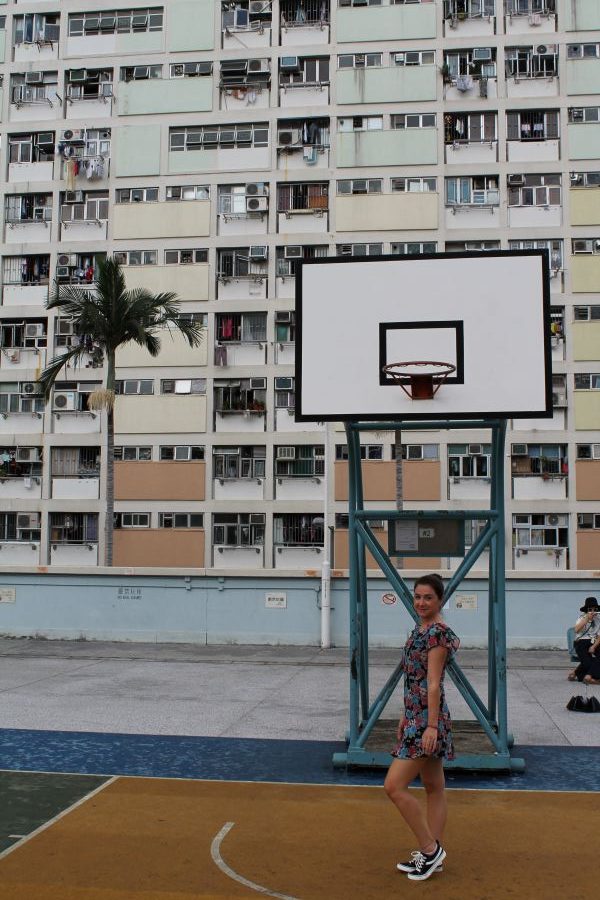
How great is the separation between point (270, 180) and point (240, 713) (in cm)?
2663

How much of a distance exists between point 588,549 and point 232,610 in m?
15.7

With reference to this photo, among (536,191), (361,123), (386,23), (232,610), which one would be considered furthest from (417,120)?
(232,610)

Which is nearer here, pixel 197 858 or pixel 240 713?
pixel 197 858

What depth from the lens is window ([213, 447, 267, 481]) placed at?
3419cm

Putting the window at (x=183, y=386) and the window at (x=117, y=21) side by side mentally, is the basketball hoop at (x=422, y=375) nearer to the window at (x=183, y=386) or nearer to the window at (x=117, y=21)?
the window at (x=183, y=386)

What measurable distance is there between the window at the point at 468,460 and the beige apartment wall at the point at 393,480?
0.60m

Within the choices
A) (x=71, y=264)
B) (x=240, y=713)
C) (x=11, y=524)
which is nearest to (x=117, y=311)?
(x=71, y=264)

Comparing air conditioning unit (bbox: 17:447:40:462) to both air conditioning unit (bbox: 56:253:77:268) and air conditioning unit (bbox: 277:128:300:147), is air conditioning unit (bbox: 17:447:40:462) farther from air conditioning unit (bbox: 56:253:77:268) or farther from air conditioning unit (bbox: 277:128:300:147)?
air conditioning unit (bbox: 277:128:300:147)

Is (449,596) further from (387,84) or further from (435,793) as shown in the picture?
(387,84)

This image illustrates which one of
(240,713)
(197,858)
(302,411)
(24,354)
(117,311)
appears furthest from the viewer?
(24,354)

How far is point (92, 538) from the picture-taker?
34.5m

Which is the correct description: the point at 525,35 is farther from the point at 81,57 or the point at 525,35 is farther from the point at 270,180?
the point at 81,57

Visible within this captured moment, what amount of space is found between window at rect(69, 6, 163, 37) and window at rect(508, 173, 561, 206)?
609 inches

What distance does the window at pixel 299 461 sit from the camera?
33.7 metres
